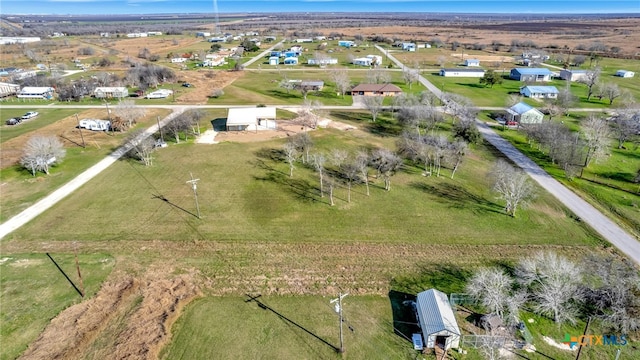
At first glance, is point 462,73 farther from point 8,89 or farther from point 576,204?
point 8,89

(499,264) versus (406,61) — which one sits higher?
(406,61)

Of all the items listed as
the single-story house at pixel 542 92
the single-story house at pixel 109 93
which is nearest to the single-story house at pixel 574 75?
the single-story house at pixel 542 92

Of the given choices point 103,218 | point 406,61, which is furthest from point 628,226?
point 406,61

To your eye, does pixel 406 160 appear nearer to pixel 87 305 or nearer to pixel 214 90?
pixel 87 305

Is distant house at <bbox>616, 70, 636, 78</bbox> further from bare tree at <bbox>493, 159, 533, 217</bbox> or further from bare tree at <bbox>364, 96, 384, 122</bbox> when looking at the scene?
bare tree at <bbox>493, 159, 533, 217</bbox>

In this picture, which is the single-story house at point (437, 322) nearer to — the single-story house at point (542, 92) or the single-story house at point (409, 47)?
the single-story house at point (542, 92)
